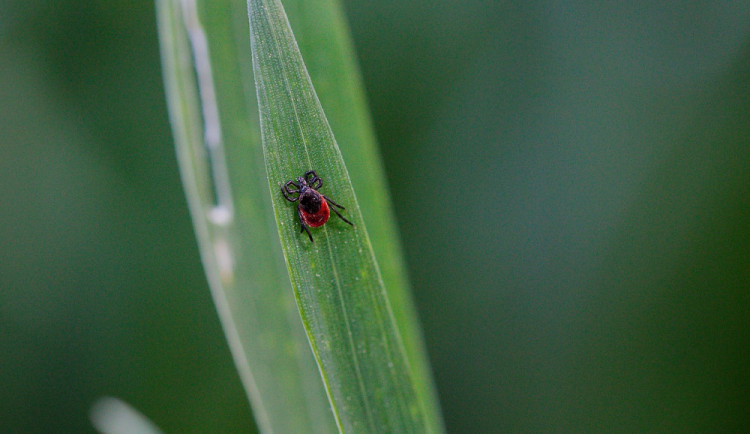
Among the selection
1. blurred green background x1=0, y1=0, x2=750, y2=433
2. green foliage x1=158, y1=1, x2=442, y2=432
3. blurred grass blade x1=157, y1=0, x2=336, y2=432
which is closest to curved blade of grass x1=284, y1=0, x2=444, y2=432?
green foliage x1=158, y1=1, x2=442, y2=432

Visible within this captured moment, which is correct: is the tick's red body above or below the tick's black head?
below

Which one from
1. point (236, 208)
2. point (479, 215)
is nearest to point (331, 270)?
point (236, 208)

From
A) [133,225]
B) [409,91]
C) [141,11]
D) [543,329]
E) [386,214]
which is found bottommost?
[543,329]

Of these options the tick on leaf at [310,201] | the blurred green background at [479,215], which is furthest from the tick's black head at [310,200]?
the blurred green background at [479,215]

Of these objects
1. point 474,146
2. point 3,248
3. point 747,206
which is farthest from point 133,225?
point 747,206

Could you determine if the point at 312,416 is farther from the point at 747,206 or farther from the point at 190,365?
the point at 747,206

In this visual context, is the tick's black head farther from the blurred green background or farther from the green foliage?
the blurred green background
